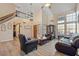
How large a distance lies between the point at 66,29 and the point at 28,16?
108 cm

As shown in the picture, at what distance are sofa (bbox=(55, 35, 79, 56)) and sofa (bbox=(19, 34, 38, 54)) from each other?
1.98ft

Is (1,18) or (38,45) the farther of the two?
(38,45)

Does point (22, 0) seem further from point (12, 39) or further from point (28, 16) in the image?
point (12, 39)

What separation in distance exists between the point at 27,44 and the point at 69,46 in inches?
45.6

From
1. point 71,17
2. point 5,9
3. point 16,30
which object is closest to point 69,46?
point 71,17

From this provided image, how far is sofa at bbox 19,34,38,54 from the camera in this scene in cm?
304

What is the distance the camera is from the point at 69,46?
3.10 meters

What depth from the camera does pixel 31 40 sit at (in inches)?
121

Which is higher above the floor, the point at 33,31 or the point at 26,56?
the point at 33,31

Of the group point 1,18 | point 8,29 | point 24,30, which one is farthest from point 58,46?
point 1,18

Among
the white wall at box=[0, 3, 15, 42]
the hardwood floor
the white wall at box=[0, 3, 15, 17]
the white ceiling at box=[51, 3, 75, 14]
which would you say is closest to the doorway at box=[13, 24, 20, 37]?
the white wall at box=[0, 3, 15, 42]

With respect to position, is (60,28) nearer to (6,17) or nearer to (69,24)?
(69,24)

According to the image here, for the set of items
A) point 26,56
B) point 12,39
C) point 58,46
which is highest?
point 12,39

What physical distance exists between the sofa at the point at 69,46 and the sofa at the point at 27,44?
0.60 m
